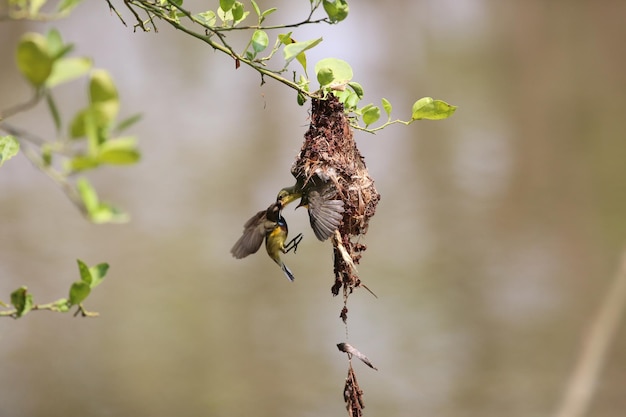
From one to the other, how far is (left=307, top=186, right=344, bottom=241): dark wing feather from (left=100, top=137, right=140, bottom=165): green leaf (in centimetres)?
43

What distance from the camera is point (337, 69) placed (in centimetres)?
73

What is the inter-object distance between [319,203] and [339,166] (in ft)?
0.24

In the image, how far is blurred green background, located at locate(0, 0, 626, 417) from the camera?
2621 millimetres

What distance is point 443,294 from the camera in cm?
281

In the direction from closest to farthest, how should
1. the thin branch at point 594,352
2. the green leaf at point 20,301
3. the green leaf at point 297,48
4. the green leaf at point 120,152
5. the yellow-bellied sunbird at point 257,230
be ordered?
the green leaf at point 120,152, the green leaf at point 20,301, the green leaf at point 297,48, the yellow-bellied sunbird at point 257,230, the thin branch at point 594,352

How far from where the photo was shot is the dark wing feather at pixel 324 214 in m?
0.73

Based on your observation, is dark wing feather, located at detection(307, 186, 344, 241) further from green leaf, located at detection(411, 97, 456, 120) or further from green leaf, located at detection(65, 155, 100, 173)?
green leaf, located at detection(65, 155, 100, 173)

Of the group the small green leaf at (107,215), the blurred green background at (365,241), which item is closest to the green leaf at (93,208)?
the small green leaf at (107,215)

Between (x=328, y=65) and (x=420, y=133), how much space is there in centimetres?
245

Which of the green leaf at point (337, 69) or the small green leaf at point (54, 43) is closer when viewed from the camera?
the small green leaf at point (54, 43)

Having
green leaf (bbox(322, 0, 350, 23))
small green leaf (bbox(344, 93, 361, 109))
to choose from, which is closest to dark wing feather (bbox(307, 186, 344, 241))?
small green leaf (bbox(344, 93, 361, 109))

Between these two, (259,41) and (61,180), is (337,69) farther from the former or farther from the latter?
(61,180)

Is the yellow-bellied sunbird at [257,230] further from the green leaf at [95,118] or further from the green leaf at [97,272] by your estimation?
the green leaf at [95,118]

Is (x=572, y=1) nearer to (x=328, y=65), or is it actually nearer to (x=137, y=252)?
(x=137, y=252)
